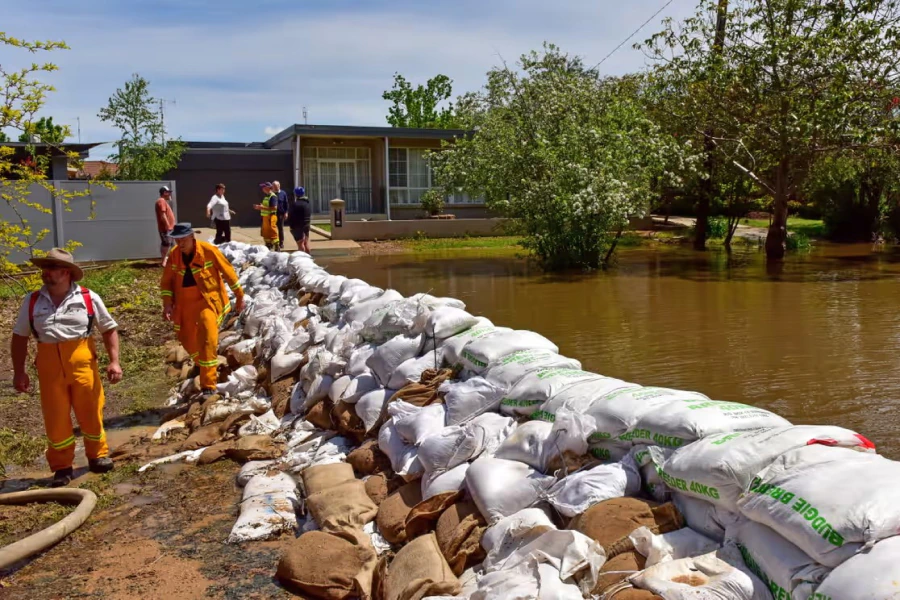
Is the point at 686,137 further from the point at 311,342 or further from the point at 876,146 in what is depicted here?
the point at 311,342

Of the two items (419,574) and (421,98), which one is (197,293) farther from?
(421,98)

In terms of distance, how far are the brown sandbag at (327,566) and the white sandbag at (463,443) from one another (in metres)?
0.60

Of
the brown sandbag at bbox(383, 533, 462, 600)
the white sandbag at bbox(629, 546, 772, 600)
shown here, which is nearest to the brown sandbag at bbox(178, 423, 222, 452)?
the brown sandbag at bbox(383, 533, 462, 600)

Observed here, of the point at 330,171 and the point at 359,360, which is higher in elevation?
the point at 330,171

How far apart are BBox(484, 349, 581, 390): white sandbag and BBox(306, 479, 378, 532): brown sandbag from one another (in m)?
1.00

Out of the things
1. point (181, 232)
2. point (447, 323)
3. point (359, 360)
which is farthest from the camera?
point (181, 232)

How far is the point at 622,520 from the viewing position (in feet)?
10.8

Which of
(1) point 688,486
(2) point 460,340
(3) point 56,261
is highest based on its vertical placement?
(3) point 56,261

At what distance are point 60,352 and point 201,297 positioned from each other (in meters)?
1.95

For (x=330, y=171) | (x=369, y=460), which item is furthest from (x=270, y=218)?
(x=369, y=460)

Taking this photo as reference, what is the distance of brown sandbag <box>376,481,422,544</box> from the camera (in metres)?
4.20

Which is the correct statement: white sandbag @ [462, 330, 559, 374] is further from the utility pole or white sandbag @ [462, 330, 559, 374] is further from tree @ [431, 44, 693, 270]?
the utility pole

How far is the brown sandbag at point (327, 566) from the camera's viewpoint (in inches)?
149

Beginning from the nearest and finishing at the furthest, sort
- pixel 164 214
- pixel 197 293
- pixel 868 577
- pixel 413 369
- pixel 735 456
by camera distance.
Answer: pixel 868 577, pixel 735 456, pixel 413 369, pixel 197 293, pixel 164 214
